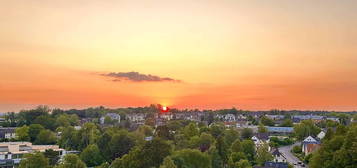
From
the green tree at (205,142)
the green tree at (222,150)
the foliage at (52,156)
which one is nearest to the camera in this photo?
the foliage at (52,156)

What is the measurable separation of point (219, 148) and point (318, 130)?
3286 cm

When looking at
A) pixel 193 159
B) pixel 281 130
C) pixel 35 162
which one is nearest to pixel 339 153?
pixel 193 159

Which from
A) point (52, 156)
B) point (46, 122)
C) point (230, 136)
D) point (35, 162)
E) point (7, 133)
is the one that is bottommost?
point (52, 156)

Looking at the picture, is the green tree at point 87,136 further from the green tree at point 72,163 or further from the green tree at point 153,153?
the green tree at point 153,153

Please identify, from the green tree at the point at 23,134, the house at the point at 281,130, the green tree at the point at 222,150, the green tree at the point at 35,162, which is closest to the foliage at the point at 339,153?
the green tree at the point at 222,150

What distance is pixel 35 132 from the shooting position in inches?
2269

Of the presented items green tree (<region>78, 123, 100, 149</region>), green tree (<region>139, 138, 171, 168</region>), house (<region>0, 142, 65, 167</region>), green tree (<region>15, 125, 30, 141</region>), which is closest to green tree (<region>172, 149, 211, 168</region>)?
green tree (<region>139, 138, 171, 168</region>)

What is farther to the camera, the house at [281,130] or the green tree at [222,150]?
the house at [281,130]

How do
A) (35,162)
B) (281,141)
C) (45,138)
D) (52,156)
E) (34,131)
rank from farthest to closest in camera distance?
1. (281,141)
2. (34,131)
3. (45,138)
4. (52,156)
5. (35,162)

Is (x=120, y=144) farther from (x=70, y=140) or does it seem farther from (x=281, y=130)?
(x=281, y=130)

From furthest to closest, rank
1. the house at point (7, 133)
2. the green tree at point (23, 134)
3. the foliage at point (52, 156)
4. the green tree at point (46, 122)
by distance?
the green tree at point (46, 122)
the house at point (7, 133)
the green tree at point (23, 134)
the foliage at point (52, 156)

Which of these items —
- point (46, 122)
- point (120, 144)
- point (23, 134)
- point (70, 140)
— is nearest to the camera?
point (120, 144)

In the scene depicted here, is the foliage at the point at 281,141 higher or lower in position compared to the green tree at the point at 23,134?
lower

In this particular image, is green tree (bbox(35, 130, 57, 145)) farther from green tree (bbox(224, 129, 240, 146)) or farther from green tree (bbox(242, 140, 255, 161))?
green tree (bbox(242, 140, 255, 161))
